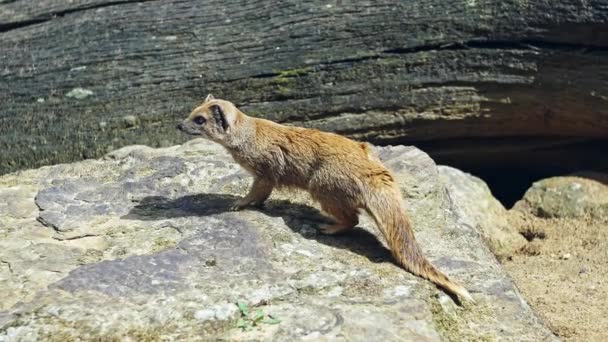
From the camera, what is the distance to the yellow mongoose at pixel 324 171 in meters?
4.42

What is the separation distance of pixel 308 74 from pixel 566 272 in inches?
97.9

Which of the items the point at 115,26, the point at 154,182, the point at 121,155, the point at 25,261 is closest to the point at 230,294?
the point at 25,261

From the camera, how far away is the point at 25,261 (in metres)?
4.30

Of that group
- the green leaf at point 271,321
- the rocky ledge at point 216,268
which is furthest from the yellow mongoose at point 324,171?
the green leaf at point 271,321

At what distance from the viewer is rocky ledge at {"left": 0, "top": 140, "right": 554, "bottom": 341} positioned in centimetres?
376

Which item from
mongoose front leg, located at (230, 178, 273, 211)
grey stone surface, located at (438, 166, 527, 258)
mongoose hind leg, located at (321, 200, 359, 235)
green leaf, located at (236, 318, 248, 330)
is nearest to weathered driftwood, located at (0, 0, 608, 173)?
grey stone surface, located at (438, 166, 527, 258)

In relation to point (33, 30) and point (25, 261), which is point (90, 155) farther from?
point (25, 261)

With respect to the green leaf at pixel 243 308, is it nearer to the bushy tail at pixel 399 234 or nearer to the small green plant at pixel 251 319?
the small green plant at pixel 251 319

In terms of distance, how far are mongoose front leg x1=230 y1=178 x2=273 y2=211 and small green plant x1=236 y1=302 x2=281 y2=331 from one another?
1.21m

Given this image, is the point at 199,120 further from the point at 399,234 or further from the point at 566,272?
the point at 566,272

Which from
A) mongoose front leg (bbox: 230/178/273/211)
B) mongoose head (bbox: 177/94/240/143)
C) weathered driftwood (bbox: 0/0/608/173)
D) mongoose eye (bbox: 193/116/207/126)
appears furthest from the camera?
weathered driftwood (bbox: 0/0/608/173)

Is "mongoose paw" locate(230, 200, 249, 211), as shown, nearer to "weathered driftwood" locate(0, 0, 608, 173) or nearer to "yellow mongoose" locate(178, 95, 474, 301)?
"yellow mongoose" locate(178, 95, 474, 301)

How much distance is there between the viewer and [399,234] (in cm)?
442

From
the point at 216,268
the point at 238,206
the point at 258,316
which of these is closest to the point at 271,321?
the point at 258,316
